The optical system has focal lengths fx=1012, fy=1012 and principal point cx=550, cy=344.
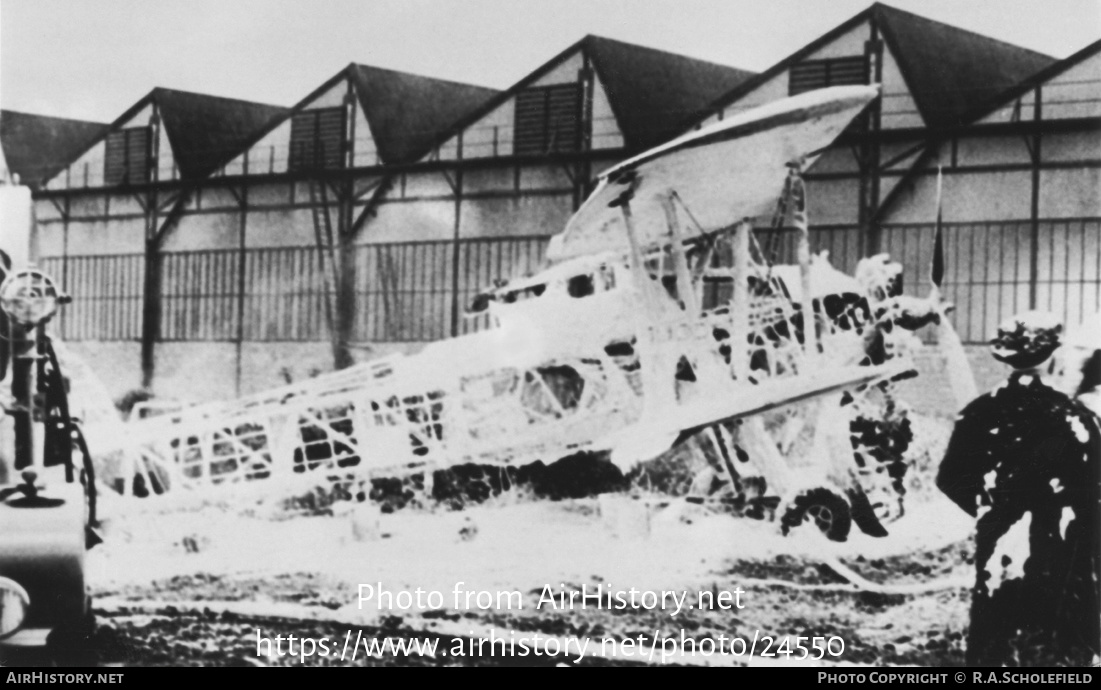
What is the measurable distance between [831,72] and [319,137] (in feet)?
6.98

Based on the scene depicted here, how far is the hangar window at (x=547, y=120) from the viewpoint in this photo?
164 inches

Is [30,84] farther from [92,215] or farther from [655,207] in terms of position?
[655,207]

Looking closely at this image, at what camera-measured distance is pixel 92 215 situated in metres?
4.46

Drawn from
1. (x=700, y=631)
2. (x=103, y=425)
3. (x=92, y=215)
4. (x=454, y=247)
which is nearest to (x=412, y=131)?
(x=454, y=247)

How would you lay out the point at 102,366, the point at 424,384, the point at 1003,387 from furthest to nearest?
1. the point at 102,366
2. the point at 424,384
3. the point at 1003,387

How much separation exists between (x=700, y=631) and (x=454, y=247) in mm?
1843

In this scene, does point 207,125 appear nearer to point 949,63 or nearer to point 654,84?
point 654,84

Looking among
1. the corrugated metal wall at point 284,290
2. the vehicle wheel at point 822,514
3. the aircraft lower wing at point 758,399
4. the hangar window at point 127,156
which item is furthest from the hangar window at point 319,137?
the vehicle wheel at point 822,514

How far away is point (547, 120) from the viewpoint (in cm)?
420

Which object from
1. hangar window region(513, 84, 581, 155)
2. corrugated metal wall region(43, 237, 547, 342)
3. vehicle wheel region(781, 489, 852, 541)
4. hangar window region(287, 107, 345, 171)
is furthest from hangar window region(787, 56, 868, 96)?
hangar window region(287, 107, 345, 171)

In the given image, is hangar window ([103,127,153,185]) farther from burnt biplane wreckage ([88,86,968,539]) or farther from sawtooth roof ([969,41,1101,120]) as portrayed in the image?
sawtooth roof ([969,41,1101,120])

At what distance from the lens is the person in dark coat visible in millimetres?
3791

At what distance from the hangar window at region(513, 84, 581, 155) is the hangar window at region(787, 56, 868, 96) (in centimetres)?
89

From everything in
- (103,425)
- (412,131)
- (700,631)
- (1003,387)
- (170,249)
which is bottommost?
(700,631)
